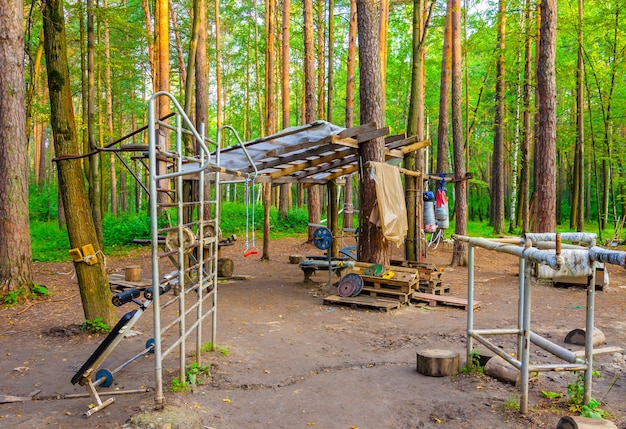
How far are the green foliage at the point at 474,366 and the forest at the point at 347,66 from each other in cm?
566

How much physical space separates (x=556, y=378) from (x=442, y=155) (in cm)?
1161

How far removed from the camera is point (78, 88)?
64.4 ft

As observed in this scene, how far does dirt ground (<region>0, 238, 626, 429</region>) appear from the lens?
379 centimetres

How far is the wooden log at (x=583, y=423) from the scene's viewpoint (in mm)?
3172

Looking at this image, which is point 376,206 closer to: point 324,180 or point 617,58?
point 324,180

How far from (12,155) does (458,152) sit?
10889 millimetres

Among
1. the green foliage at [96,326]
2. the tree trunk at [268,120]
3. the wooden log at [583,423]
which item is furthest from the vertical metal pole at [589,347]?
the tree trunk at [268,120]

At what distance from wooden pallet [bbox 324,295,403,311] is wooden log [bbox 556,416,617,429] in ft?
15.5

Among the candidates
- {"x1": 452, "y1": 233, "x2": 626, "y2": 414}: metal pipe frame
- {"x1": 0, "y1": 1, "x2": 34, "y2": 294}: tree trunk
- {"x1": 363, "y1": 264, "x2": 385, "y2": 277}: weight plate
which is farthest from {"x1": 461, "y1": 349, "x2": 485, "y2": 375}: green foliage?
{"x1": 0, "y1": 1, "x2": 34, "y2": 294}: tree trunk

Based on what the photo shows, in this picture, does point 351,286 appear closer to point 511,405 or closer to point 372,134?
point 372,134

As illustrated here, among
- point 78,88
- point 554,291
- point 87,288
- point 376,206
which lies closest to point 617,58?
point 554,291

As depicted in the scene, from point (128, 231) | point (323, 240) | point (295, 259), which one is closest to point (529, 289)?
point (323, 240)

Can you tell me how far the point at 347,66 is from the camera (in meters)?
15.8

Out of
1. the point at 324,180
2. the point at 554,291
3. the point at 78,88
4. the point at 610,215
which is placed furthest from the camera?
the point at 610,215
